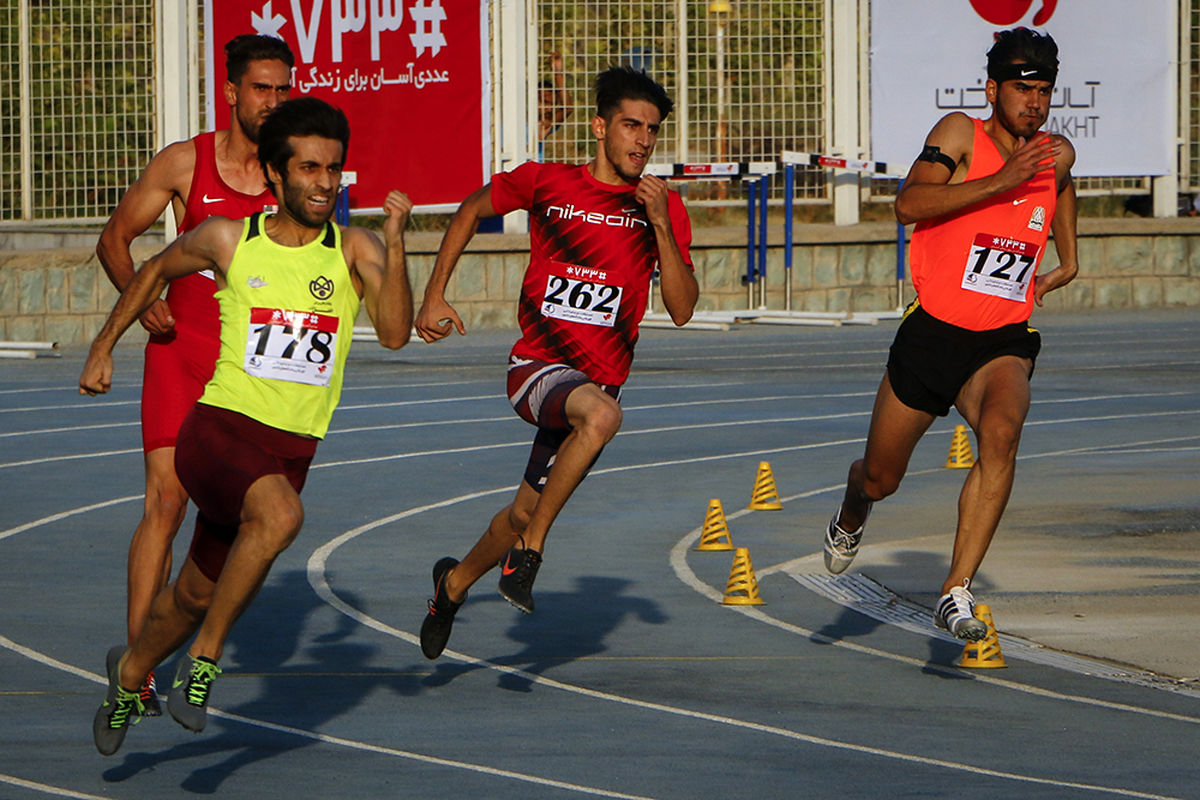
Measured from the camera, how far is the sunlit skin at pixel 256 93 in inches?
283

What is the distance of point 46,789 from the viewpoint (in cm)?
602

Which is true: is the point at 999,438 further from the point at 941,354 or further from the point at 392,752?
the point at 392,752

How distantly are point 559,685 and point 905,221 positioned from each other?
7.07 feet

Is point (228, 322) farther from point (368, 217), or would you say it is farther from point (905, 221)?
point (368, 217)

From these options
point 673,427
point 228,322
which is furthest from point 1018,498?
point 228,322

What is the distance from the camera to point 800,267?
1103 inches

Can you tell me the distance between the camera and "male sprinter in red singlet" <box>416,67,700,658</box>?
7742 mm

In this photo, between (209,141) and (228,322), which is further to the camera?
(209,141)

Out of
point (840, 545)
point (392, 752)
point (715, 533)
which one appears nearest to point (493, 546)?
point (392, 752)

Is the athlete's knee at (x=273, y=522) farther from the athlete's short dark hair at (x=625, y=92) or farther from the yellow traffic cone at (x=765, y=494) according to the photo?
the yellow traffic cone at (x=765, y=494)

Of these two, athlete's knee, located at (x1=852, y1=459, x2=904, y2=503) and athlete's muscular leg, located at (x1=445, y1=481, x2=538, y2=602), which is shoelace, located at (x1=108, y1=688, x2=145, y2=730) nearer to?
athlete's muscular leg, located at (x1=445, y1=481, x2=538, y2=602)

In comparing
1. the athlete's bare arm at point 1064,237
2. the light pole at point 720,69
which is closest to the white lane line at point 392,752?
the athlete's bare arm at point 1064,237

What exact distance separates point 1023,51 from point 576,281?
1866 mm

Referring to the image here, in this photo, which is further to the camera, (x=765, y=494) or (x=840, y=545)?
(x=765, y=494)
